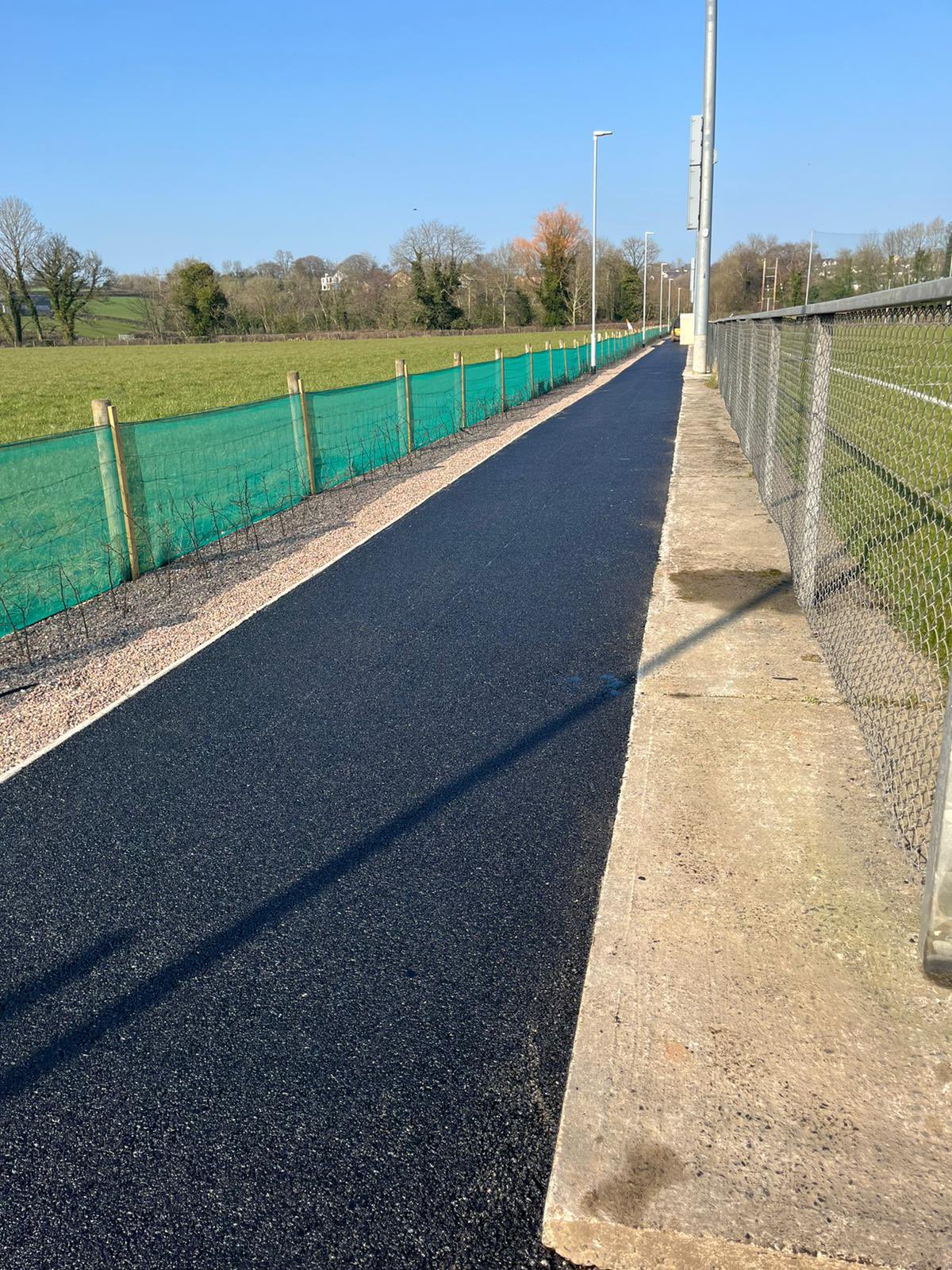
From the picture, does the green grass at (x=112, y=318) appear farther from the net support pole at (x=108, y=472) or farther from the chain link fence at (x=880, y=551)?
the chain link fence at (x=880, y=551)

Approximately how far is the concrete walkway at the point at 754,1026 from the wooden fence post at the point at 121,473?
17.2 feet

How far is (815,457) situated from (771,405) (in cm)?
361

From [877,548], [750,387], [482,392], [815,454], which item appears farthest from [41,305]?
[815,454]

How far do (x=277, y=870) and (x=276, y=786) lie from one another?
72 cm

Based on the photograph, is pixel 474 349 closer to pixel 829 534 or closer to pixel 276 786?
pixel 829 534

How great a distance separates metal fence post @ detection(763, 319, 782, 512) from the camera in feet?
28.5

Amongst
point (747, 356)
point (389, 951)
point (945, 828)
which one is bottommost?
point (389, 951)

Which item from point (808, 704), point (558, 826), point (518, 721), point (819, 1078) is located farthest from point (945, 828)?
Result: point (518, 721)

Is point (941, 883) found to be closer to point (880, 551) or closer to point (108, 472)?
point (880, 551)

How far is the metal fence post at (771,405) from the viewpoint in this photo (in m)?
8.68

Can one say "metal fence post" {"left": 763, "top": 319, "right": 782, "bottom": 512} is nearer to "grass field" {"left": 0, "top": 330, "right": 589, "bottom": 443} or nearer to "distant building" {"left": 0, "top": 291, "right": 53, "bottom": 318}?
"grass field" {"left": 0, "top": 330, "right": 589, "bottom": 443}

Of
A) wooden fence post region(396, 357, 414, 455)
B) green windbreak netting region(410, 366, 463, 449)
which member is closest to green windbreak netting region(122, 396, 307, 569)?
wooden fence post region(396, 357, 414, 455)

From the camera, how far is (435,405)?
16812 mm

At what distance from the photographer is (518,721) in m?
4.86
